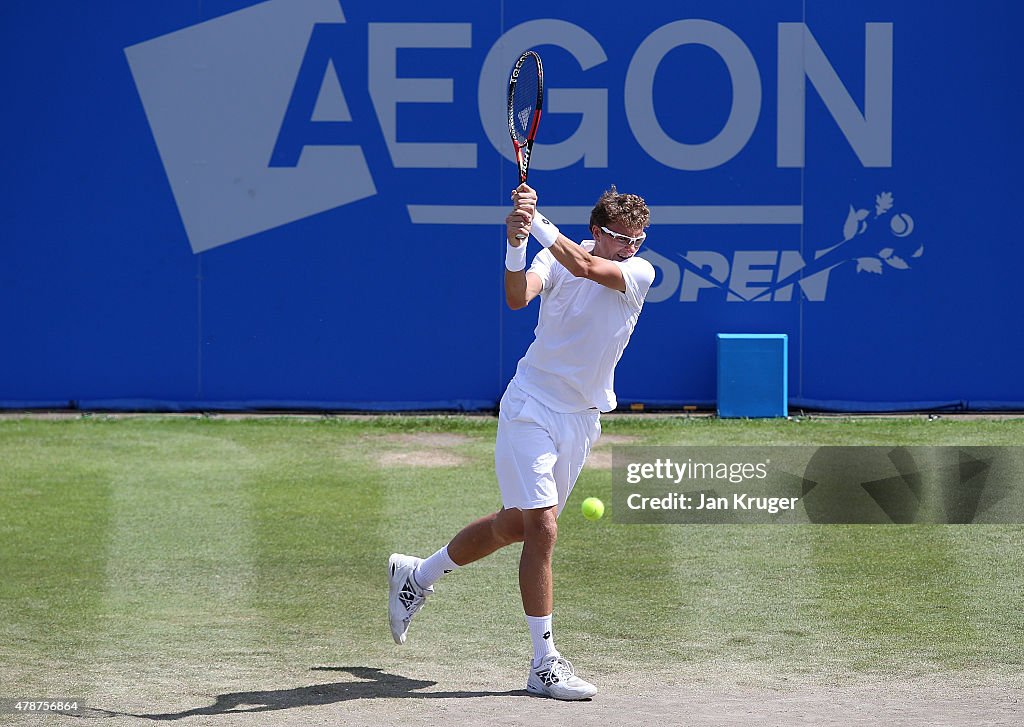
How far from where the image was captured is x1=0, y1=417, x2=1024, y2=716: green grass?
5.61m

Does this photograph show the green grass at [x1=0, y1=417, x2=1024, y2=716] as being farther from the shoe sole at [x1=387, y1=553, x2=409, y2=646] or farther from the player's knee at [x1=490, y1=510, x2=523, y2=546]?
the player's knee at [x1=490, y1=510, x2=523, y2=546]

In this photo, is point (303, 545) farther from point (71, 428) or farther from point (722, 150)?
point (722, 150)

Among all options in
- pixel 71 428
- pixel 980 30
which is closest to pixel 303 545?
pixel 71 428

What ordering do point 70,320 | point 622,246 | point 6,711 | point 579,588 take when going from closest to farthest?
1. point 6,711
2. point 622,246
3. point 579,588
4. point 70,320

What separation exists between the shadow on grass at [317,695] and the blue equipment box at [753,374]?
706 centimetres

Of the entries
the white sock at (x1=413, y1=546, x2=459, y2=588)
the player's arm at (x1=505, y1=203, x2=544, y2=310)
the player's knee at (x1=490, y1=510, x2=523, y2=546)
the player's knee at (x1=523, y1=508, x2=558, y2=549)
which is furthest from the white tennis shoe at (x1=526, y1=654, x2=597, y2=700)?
the player's arm at (x1=505, y1=203, x2=544, y2=310)

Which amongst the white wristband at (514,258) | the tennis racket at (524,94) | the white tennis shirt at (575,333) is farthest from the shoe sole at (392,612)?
the tennis racket at (524,94)

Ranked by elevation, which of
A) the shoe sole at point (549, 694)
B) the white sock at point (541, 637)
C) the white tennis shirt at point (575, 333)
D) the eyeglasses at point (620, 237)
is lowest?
the shoe sole at point (549, 694)

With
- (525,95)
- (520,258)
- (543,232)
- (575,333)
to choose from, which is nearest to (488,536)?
(575,333)

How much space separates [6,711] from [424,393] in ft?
25.2

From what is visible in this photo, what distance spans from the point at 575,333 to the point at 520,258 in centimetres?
40

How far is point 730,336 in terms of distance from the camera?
1212 centimetres

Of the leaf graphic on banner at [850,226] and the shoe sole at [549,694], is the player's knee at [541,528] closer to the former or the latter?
the shoe sole at [549,694]

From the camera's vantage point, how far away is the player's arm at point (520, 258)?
207 inches
